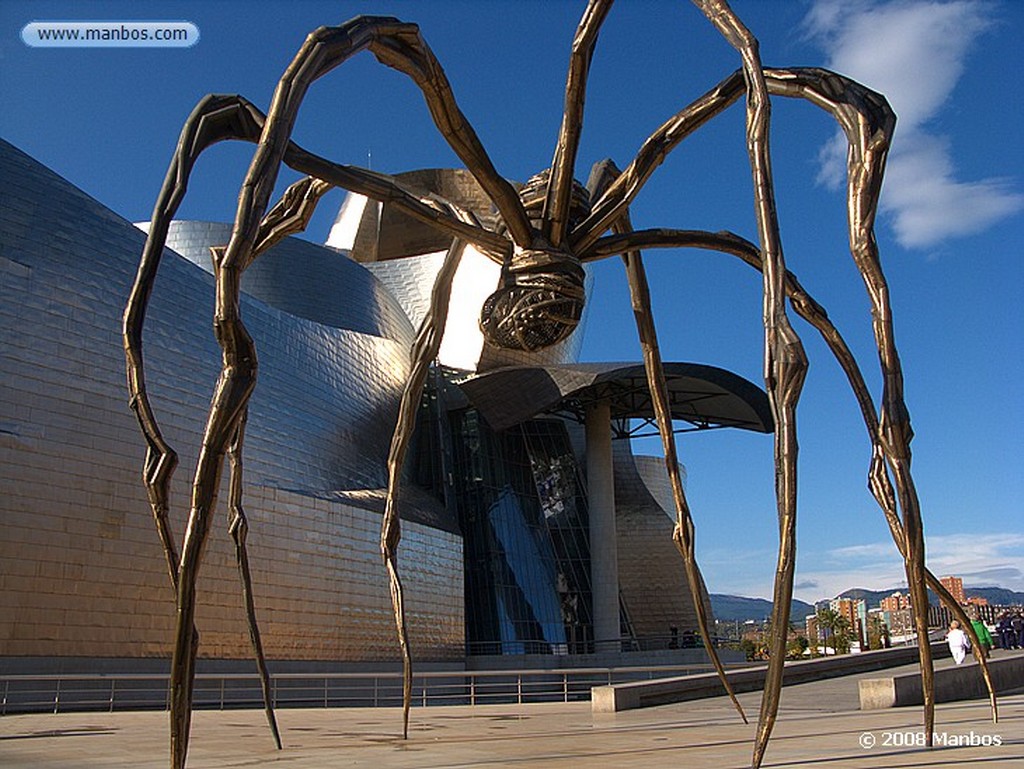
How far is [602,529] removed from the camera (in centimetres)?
3256

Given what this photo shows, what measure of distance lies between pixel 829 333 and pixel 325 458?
22.4 meters

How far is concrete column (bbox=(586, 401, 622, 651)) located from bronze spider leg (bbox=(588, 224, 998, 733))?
2625 cm

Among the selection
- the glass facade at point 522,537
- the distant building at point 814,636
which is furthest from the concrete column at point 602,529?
the distant building at point 814,636

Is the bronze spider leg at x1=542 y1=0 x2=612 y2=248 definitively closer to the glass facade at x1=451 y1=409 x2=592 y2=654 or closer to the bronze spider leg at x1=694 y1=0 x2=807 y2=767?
the bronze spider leg at x1=694 y1=0 x2=807 y2=767

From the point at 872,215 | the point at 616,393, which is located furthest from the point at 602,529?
the point at 872,215

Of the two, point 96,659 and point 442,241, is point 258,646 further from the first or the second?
point 442,241

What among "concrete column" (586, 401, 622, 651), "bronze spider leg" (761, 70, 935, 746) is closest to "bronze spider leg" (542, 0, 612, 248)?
"bronze spider leg" (761, 70, 935, 746)

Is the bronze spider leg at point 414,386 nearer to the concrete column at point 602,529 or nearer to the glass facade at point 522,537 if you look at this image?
the concrete column at point 602,529

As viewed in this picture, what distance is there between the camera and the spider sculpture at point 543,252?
4055 millimetres

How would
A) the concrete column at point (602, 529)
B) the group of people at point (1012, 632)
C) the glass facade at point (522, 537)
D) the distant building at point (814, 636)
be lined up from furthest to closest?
the distant building at point (814, 636) < the glass facade at point (522, 537) < the concrete column at point (602, 529) < the group of people at point (1012, 632)

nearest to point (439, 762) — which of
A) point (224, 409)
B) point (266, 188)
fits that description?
point (224, 409)

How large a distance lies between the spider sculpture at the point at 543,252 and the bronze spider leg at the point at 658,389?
2 cm

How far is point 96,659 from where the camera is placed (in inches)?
717

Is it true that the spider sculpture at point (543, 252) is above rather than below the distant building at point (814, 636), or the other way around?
above
